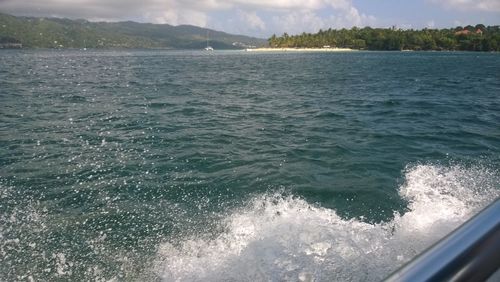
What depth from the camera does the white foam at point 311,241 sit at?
6359 mm

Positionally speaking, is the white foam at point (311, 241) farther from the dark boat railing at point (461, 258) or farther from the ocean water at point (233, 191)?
the dark boat railing at point (461, 258)

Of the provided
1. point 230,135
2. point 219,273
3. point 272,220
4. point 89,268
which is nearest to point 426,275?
point 219,273

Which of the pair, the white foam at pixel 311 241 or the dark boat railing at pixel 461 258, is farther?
the white foam at pixel 311 241

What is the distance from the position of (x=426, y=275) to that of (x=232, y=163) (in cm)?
1133

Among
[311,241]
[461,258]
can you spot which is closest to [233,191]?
[311,241]

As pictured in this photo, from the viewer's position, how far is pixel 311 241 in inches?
283

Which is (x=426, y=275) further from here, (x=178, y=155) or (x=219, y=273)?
(x=178, y=155)

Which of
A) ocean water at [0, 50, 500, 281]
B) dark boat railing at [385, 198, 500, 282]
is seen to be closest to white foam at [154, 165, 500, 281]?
ocean water at [0, 50, 500, 281]

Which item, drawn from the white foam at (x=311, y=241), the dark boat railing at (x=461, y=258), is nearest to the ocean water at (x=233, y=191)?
the white foam at (x=311, y=241)

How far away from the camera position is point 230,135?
15.8 meters

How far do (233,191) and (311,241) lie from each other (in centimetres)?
343

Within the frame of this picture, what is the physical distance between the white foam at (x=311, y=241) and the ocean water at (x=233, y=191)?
0.03 meters

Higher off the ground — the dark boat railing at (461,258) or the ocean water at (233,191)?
the dark boat railing at (461,258)

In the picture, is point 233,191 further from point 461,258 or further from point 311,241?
point 461,258
